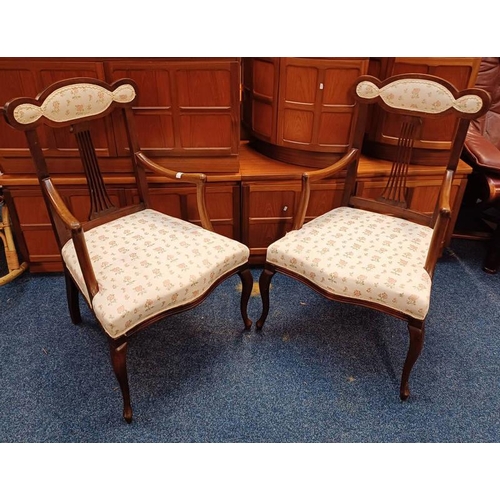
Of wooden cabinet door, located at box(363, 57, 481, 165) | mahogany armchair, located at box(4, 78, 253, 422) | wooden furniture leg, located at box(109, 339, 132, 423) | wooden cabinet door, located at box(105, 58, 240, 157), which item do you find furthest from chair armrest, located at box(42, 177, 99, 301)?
wooden cabinet door, located at box(363, 57, 481, 165)

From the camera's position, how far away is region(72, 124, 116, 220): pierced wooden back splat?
1.64m

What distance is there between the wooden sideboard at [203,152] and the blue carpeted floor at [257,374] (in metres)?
0.38

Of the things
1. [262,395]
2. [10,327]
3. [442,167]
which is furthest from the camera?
[442,167]

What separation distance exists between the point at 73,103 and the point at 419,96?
1326 millimetres

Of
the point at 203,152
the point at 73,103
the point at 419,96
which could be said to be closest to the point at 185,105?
the point at 203,152

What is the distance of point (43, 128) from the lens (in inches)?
71.6

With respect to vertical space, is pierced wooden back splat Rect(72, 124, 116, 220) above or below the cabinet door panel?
above

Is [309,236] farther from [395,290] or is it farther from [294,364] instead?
[294,364]

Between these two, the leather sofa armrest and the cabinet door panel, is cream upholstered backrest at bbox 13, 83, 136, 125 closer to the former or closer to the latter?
the cabinet door panel

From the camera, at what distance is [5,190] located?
194 cm

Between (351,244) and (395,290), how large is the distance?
0.29m

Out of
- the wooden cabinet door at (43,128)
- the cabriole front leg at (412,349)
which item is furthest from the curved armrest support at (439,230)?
the wooden cabinet door at (43,128)

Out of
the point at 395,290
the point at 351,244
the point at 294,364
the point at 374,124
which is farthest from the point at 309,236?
the point at 374,124

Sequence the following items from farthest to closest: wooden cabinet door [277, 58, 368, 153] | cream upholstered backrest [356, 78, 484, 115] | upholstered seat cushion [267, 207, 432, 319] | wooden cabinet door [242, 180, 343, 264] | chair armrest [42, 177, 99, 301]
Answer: wooden cabinet door [242, 180, 343, 264]
wooden cabinet door [277, 58, 368, 153]
cream upholstered backrest [356, 78, 484, 115]
upholstered seat cushion [267, 207, 432, 319]
chair armrest [42, 177, 99, 301]
